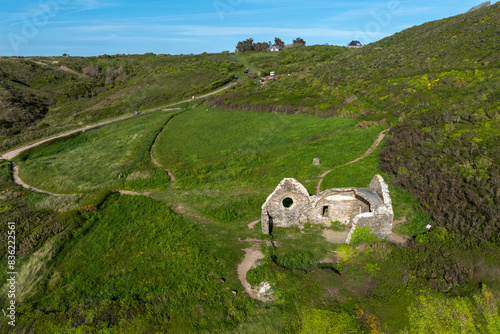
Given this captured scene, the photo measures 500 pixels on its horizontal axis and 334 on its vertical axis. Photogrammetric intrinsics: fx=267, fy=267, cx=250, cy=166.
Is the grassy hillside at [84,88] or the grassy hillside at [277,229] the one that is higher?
the grassy hillside at [84,88]

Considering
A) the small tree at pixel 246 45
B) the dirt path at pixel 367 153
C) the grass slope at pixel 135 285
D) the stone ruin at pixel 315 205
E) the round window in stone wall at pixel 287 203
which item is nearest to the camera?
the grass slope at pixel 135 285

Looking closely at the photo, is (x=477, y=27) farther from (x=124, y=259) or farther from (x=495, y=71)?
(x=124, y=259)

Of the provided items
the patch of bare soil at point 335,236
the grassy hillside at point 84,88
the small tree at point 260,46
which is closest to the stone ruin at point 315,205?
the patch of bare soil at point 335,236

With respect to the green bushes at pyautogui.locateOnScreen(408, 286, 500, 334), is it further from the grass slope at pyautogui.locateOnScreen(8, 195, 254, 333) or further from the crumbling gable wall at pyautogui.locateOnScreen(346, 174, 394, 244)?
the grass slope at pyautogui.locateOnScreen(8, 195, 254, 333)

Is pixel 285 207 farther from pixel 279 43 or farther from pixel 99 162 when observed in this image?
pixel 279 43

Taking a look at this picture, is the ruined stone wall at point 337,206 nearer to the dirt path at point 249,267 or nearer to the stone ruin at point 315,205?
the stone ruin at point 315,205

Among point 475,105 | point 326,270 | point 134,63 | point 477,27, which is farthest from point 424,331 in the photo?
point 134,63

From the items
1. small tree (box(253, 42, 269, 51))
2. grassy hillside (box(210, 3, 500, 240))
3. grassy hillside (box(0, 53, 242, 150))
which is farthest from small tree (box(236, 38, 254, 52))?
grassy hillside (box(210, 3, 500, 240))
